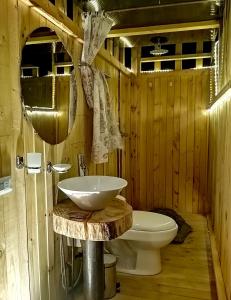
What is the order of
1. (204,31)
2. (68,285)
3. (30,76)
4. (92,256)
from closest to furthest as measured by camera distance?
1. (30,76)
2. (92,256)
3. (68,285)
4. (204,31)

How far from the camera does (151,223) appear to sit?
7.91ft

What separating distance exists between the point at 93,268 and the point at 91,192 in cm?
61

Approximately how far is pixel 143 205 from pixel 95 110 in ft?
6.85

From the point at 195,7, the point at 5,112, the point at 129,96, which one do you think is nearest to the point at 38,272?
the point at 5,112

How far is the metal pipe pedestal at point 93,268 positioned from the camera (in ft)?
5.63

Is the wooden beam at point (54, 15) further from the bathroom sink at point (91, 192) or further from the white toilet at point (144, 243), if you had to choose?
the white toilet at point (144, 243)

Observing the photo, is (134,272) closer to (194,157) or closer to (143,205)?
(143,205)

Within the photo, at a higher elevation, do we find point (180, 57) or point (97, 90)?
point (180, 57)

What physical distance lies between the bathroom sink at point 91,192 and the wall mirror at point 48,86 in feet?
1.02

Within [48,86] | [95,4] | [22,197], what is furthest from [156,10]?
[22,197]

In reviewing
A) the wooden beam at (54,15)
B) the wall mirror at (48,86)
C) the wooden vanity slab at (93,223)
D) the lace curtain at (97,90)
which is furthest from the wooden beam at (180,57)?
the wooden vanity slab at (93,223)

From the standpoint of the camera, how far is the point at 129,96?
3.92 meters

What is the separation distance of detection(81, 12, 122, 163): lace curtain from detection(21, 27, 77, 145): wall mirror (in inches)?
6.5

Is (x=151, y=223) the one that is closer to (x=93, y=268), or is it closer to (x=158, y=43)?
(x=93, y=268)
